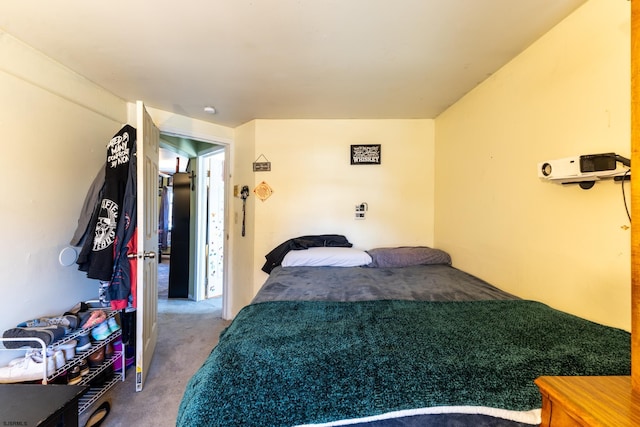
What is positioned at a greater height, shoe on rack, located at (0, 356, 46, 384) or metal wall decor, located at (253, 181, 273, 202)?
metal wall decor, located at (253, 181, 273, 202)

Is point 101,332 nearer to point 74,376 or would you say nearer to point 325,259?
point 74,376

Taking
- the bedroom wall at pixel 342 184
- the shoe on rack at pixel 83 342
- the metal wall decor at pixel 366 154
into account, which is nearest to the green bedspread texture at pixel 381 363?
the shoe on rack at pixel 83 342

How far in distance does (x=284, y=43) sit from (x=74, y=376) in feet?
7.71

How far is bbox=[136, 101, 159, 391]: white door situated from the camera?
1.75 m

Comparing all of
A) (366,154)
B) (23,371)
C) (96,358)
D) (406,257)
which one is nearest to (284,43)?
(366,154)

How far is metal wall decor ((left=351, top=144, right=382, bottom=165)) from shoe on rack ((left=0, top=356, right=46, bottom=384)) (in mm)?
2663

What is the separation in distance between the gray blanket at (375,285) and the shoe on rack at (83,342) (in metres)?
1.12

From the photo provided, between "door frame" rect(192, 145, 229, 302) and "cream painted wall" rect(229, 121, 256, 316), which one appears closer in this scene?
"cream painted wall" rect(229, 121, 256, 316)

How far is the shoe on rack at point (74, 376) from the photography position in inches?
59.7

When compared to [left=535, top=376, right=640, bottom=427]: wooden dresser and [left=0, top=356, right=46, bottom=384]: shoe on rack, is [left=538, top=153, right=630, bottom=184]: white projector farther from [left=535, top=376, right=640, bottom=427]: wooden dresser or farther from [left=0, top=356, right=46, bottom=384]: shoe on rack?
[left=0, top=356, right=46, bottom=384]: shoe on rack

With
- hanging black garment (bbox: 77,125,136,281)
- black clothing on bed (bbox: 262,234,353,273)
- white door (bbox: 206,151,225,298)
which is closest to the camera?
hanging black garment (bbox: 77,125,136,281)

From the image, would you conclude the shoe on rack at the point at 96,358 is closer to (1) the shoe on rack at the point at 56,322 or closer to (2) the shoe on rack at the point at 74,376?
(2) the shoe on rack at the point at 74,376

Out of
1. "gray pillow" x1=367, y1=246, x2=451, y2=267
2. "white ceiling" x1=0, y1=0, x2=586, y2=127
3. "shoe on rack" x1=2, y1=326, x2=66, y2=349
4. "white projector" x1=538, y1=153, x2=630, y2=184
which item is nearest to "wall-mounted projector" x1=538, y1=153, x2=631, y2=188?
"white projector" x1=538, y1=153, x2=630, y2=184

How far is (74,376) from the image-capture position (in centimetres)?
154
